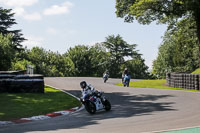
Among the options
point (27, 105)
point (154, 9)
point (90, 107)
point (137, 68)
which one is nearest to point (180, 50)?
point (154, 9)

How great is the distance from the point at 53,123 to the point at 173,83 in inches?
774

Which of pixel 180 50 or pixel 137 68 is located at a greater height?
pixel 180 50

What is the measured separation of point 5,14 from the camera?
5938cm

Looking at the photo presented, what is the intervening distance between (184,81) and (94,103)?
1533 centimetres

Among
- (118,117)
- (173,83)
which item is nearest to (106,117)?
(118,117)

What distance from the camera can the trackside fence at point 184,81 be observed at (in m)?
24.5

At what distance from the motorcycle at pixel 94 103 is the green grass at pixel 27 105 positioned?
2036 mm

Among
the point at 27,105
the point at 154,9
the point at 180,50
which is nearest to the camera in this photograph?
the point at 27,105

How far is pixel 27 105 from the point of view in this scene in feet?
49.5

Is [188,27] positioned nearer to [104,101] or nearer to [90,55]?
[104,101]

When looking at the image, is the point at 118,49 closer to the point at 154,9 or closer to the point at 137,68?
the point at 137,68

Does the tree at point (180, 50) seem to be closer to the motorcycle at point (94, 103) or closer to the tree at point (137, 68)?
the tree at point (137, 68)

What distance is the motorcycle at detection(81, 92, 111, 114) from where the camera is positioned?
12.6m

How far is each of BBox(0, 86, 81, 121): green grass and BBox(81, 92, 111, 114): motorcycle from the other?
2.04 meters
